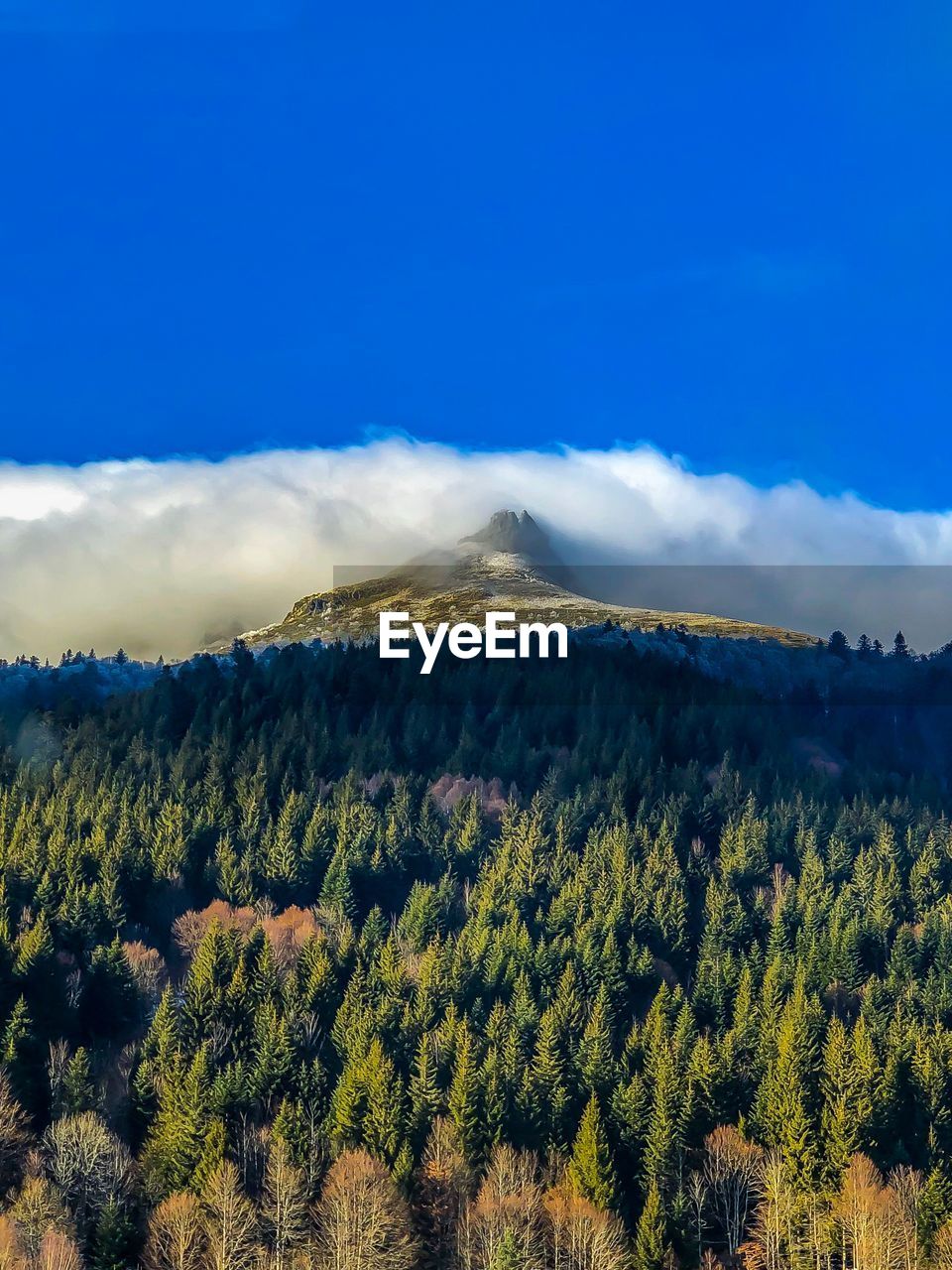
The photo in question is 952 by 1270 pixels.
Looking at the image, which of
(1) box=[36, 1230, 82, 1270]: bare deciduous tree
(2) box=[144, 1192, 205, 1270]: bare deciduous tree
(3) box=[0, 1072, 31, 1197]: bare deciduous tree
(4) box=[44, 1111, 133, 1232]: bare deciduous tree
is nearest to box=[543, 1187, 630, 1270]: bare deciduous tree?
(2) box=[144, 1192, 205, 1270]: bare deciduous tree

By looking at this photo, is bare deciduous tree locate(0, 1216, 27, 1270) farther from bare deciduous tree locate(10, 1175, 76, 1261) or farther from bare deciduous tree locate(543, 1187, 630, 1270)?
bare deciduous tree locate(543, 1187, 630, 1270)

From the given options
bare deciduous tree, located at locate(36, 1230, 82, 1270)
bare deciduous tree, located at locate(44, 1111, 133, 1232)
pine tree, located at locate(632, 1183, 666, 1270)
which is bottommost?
pine tree, located at locate(632, 1183, 666, 1270)

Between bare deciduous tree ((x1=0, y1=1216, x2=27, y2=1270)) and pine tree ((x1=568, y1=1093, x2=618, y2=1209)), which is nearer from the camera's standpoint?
bare deciduous tree ((x1=0, y1=1216, x2=27, y2=1270))

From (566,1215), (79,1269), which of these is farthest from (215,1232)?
(566,1215)

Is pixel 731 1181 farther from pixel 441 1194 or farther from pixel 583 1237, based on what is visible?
Answer: pixel 441 1194

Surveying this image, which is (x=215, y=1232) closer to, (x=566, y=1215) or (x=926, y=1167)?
(x=566, y=1215)

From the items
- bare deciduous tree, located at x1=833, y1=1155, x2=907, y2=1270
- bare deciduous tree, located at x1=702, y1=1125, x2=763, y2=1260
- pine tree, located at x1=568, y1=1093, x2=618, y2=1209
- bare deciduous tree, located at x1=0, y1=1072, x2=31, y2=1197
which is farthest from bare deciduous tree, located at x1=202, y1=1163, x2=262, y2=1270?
bare deciduous tree, located at x1=833, y1=1155, x2=907, y2=1270

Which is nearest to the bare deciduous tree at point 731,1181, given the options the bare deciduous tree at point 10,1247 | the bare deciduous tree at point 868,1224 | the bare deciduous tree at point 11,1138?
the bare deciduous tree at point 868,1224

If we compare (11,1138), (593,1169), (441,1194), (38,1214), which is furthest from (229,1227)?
(593,1169)

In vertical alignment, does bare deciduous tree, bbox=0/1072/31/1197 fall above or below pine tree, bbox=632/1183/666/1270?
above

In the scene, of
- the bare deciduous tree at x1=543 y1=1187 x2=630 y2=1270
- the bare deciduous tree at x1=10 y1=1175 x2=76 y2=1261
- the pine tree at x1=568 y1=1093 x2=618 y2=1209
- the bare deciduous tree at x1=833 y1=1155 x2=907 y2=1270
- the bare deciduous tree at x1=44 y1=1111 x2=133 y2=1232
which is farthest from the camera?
the pine tree at x1=568 y1=1093 x2=618 y2=1209

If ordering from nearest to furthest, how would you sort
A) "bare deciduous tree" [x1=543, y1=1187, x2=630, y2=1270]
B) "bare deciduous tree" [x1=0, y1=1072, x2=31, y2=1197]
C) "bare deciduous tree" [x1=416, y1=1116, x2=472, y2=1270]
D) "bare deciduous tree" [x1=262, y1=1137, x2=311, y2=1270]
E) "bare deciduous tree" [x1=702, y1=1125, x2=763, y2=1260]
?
1. "bare deciduous tree" [x1=262, y1=1137, x2=311, y2=1270]
2. "bare deciduous tree" [x1=543, y1=1187, x2=630, y2=1270]
3. "bare deciduous tree" [x1=416, y1=1116, x2=472, y2=1270]
4. "bare deciduous tree" [x1=702, y1=1125, x2=763, y2=1260]
5. "bare deciduous tree" [x1=0, y1=1072, x2=31, y2=1197]
